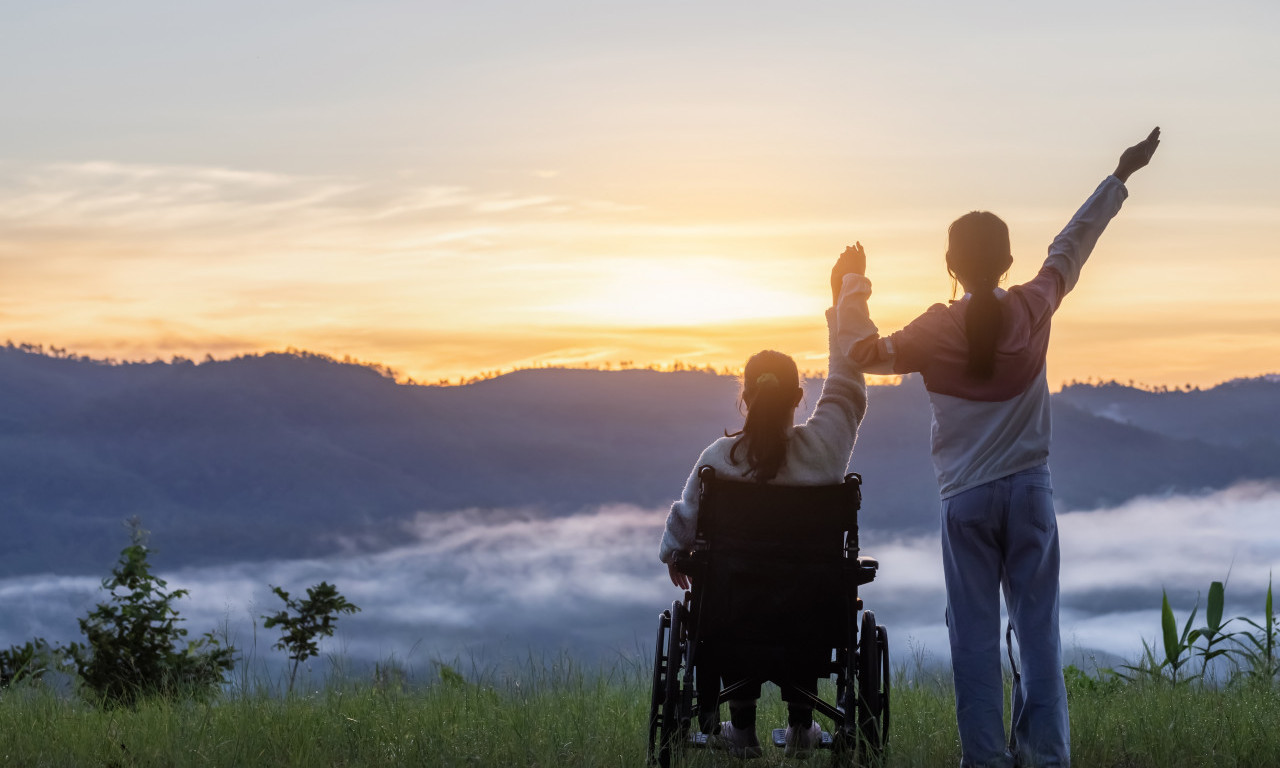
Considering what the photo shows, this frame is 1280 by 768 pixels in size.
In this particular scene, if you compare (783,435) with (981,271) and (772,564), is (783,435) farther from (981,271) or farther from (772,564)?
(981,271)

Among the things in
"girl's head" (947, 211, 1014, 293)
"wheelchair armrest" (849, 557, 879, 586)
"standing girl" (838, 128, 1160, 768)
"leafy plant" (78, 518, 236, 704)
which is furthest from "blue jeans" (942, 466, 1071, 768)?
"leafy plant" (78, 518, 236, 704)

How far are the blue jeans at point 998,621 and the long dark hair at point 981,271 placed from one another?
0.44 meters

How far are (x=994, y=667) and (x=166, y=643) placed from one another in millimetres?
4649

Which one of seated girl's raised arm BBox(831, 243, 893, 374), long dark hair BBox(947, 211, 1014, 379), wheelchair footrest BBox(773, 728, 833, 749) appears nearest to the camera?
long dark hair BBox(947, 211, 1014, 379)

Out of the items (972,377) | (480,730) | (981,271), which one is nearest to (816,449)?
(972,377)

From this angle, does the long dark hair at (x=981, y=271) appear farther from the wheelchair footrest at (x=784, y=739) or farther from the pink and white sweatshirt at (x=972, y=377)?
the wheelchair footrest at (x=784, y=739)

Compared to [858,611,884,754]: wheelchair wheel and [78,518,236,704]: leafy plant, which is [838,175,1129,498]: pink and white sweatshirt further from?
[78,518,236,704]: leafy plant

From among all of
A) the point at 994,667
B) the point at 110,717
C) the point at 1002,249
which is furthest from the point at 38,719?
the point at 1002,249

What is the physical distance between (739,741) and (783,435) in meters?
1.23

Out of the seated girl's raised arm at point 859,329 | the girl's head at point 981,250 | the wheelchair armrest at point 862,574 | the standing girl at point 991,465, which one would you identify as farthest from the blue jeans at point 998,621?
the girl's head at point 981,250

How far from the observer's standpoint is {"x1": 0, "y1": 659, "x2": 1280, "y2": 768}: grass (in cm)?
454

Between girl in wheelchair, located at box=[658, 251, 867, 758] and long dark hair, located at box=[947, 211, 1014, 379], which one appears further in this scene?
girl in wheelchair, located at box=[658, 251, 867, 758]

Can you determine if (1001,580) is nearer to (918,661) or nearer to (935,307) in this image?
(935,307)

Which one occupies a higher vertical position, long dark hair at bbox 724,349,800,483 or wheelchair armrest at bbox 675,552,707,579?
long dark hair at bbox 724,349,800,483
